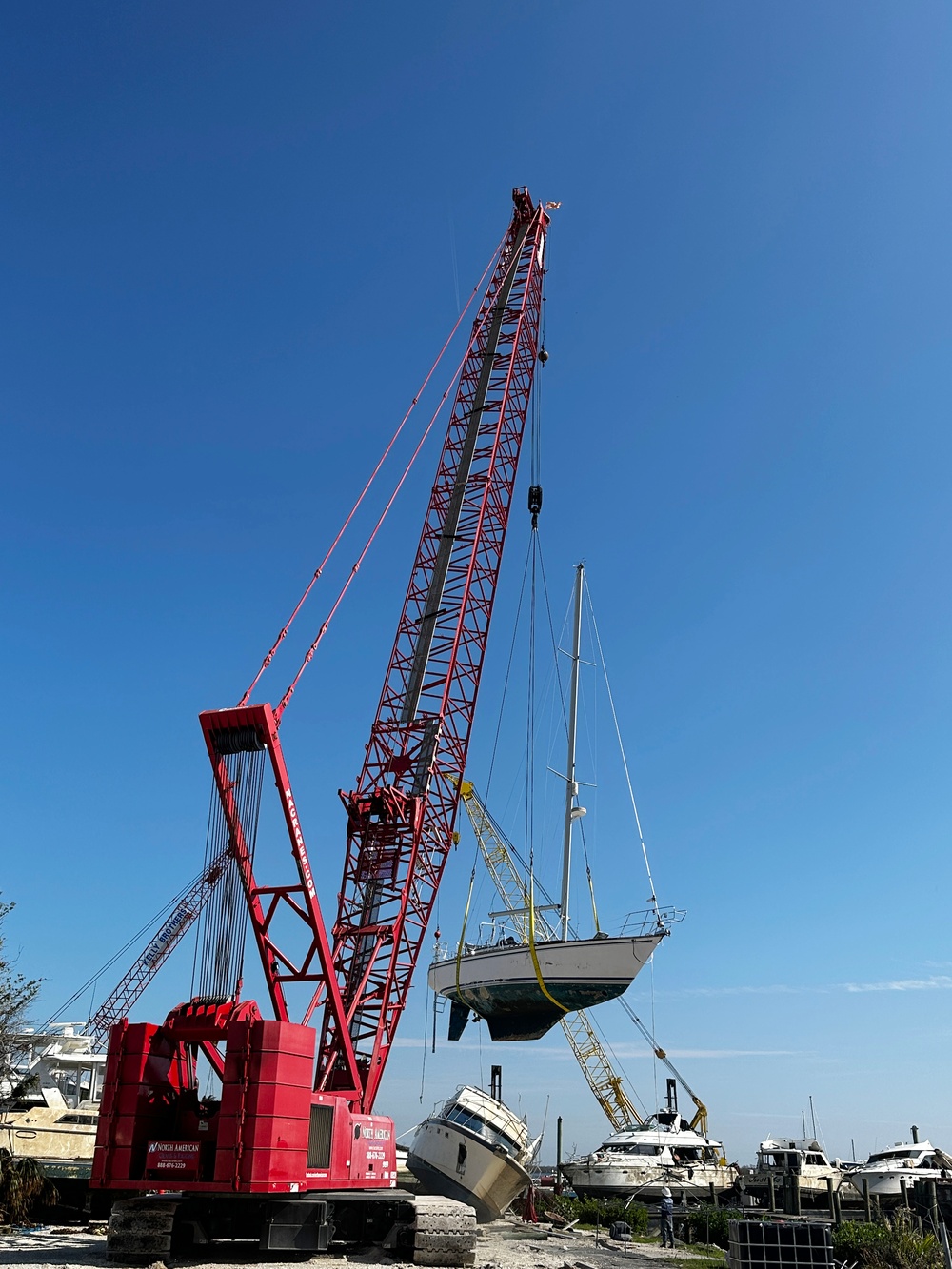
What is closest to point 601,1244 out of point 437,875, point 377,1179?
point 377,1179

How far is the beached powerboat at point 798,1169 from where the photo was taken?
117 ft

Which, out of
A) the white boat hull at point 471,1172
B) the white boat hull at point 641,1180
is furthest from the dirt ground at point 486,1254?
the white boat hull at point 641,1180

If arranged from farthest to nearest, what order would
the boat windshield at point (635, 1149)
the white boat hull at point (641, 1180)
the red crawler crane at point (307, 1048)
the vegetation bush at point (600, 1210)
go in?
the boat windshield at point (635, 1149) < the white boat hull at point (641, 1180) < the vegetation bush at point (600, 1210) < the red crawler crane at point (307, 1048)

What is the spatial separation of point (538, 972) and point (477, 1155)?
1130 centimetres

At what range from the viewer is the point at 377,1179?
21.2m

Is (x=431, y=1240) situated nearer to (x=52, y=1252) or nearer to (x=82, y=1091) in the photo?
(x=52, y=1252)

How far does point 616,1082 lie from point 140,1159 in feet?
141

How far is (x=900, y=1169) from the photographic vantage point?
36375mm

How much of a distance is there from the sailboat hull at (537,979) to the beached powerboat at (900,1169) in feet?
33.9

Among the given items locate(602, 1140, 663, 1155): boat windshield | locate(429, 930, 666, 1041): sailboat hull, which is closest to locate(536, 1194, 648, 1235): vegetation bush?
locate(602, 1140, 663, 1155): boat windshield

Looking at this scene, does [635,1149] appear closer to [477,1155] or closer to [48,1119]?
[477,1155]

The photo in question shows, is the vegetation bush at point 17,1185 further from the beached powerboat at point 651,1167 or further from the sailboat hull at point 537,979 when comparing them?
the beached powerboat at point 651,1167

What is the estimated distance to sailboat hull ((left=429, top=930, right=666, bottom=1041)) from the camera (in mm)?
36344

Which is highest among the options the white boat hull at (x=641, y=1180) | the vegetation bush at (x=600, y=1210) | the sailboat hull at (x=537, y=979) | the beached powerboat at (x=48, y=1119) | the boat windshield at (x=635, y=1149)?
the sailboat hull at (x=537, y=979)
